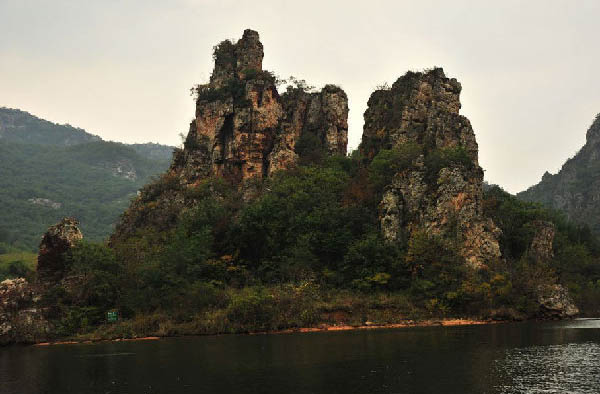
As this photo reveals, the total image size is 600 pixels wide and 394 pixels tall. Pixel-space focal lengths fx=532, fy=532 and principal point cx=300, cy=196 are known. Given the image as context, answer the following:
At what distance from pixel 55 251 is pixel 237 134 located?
117 feet

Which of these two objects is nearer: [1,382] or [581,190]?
[1,382]

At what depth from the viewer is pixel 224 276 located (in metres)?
67.2

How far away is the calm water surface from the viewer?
22.7 m

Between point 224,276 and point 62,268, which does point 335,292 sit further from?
point 62,268

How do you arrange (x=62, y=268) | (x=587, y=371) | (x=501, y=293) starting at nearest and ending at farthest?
1. (x=587, y=371)
2. (x=501, y=293)
3. (x=62, y=268)

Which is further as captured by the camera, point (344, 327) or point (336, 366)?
point (344, 327)

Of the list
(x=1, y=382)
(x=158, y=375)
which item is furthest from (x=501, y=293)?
(x=1, y=382)

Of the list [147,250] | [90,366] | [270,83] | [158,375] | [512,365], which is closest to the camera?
→ [512,365]

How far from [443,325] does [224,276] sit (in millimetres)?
27603

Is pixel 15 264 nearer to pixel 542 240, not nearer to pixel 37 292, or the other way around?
pixel 37 292

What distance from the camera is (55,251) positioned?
64938 millimetres

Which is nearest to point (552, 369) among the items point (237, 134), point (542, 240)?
point (542, 240)

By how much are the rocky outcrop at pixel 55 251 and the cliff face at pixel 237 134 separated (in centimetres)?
1889

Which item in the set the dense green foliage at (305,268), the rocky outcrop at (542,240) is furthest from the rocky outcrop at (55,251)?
the rocky outcrop at (542,240)
